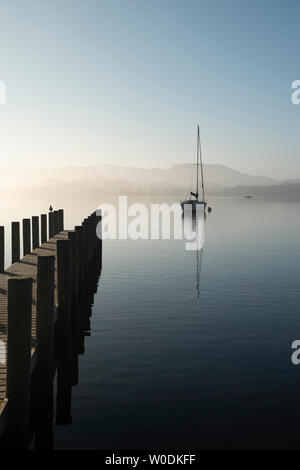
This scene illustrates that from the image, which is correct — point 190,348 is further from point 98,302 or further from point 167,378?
point 98,302

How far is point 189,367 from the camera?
1185 centimetres

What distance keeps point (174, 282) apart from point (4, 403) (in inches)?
695

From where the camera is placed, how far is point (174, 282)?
2405cm

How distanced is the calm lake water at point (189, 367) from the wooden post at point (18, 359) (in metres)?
1.46

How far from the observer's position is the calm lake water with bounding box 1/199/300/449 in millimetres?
8602

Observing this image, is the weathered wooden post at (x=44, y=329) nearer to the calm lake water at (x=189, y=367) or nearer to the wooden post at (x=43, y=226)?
the calm lake water at (x=189, y=367)

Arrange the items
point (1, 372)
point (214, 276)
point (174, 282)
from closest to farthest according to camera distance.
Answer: point (1, 372)
point (174, 282)
point (214, 276)

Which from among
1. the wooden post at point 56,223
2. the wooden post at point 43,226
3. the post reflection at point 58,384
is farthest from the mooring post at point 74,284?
the wooden post at point 56,223

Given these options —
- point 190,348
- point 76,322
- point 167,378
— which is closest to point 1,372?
point 167,378

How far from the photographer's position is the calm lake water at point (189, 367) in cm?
860

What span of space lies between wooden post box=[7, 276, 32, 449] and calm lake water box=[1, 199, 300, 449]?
4.78 feet

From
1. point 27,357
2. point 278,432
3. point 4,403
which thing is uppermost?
point 27,357

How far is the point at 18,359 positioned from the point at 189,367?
5739 millimetres

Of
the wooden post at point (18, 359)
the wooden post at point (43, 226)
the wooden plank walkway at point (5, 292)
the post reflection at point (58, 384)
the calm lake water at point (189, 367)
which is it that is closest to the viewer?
the wooden post at point (18, 359)
